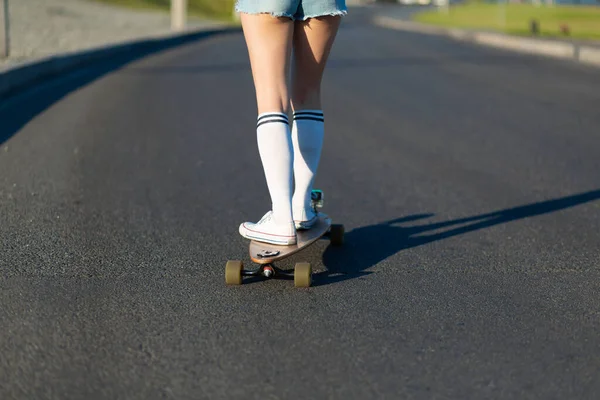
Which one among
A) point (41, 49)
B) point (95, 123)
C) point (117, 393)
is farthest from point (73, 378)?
point (41, 49)

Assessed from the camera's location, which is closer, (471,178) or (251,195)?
(251,195)

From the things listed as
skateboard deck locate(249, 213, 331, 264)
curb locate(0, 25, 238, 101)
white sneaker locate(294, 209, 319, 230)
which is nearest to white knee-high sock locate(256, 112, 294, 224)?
skateboard deck locate(249, 213, 331, 264)

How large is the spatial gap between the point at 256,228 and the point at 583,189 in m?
2.90

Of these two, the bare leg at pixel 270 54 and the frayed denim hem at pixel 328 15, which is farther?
the frayed denim hem at pixel 328 15

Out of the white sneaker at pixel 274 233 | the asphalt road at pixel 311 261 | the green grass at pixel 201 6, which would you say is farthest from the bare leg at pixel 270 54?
the green grass at pixel 201 6

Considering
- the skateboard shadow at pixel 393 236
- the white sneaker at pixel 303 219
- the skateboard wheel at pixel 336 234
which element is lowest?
the skateboard shadow at pixel 393 236

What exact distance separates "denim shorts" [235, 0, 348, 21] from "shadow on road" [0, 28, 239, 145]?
4357 millimetres

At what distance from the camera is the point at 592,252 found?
15.0 ft

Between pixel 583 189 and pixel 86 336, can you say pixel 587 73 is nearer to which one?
pixel 583 189

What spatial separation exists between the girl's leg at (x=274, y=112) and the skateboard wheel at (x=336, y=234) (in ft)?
1.78

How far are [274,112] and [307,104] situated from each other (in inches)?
13.5

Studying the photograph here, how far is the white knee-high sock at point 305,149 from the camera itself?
4.23 metres

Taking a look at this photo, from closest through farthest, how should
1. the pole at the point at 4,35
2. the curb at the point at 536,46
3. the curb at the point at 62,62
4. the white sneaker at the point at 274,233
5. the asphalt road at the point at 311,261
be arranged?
the asphalt road at the point at 311,261 → the white sneaker at the point at 274,233 → the curb at the point at 62,62 → the pole at the point at 4,35 → the curb at the point at 536,46

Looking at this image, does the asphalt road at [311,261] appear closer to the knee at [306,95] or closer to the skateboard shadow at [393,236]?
the skateboard shadow at [393,236]
